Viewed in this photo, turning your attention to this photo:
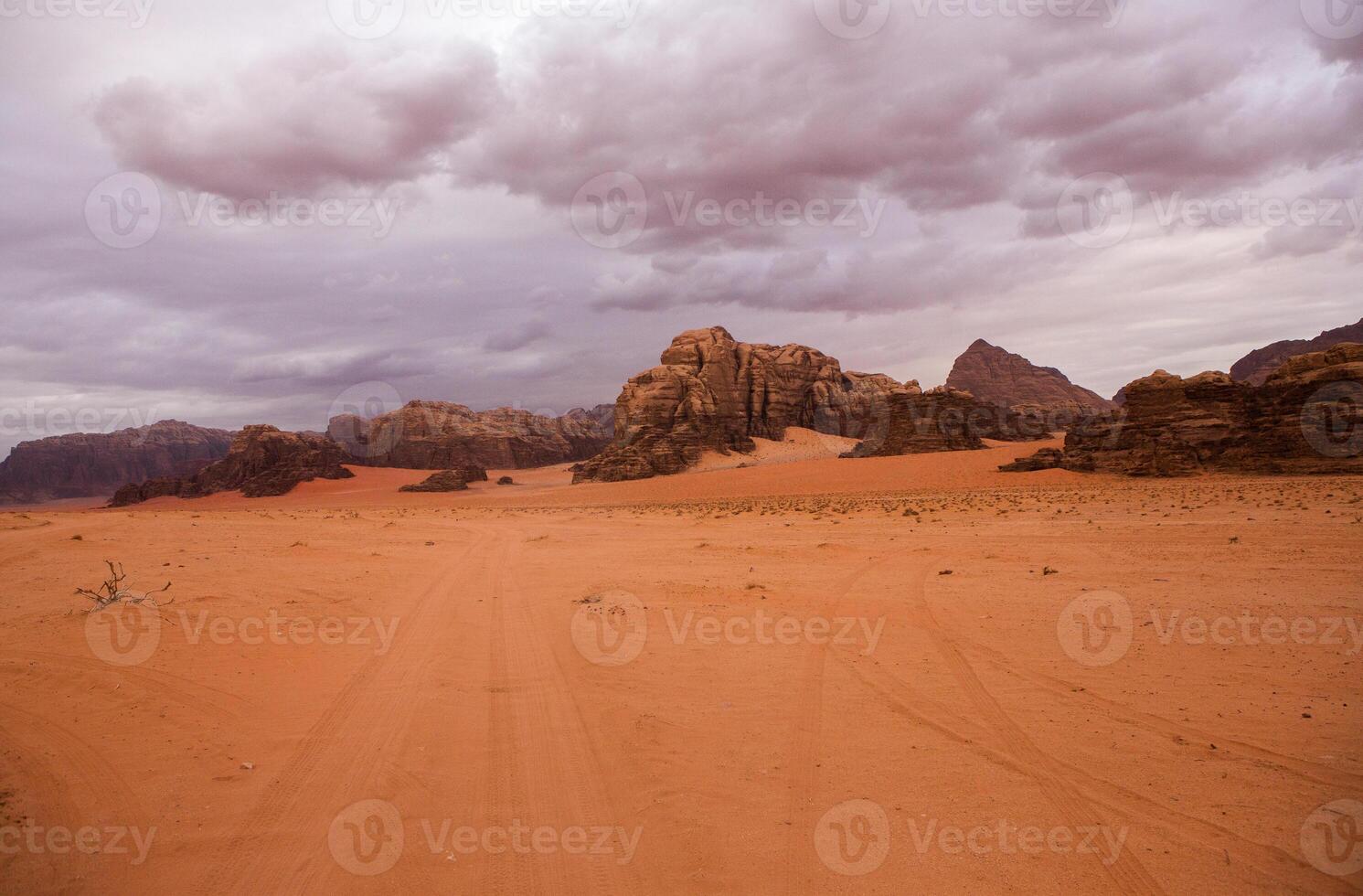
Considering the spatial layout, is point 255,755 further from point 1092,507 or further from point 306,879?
point 1092,507

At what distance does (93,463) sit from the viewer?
291ft

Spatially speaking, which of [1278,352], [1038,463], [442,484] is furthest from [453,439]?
[1278,352]

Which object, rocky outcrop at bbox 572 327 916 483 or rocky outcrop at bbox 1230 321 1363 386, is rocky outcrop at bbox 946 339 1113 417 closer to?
rocky outcrop at bbox 1230 321 1363 386

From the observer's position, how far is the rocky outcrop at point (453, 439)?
258 ft

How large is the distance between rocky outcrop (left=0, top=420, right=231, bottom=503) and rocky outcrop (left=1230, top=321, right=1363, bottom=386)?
118580mm

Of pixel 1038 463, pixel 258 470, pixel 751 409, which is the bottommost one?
pixel 1038 463

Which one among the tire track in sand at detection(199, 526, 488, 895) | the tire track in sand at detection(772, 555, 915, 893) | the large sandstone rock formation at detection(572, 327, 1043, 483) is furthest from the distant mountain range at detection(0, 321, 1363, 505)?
the tire track in sand at detection(199, 526, 488, 895)

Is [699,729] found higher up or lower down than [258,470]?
lower down

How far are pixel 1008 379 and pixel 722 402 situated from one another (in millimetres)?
60989

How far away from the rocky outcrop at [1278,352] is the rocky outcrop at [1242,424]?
44.7m

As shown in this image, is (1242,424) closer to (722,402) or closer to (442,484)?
(722,402)

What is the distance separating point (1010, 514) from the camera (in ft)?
62.4

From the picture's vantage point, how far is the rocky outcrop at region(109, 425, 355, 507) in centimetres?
5262

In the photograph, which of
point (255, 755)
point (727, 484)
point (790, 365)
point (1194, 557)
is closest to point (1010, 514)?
point (1194, 557)
